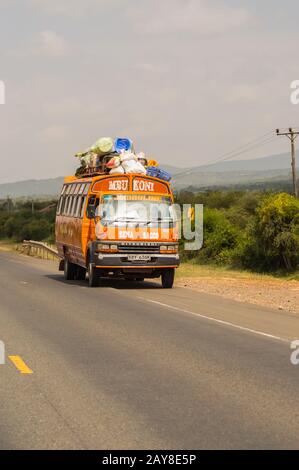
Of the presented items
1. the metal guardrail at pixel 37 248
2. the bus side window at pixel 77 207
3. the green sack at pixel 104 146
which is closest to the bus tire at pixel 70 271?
the bus side window at pixel 77 207

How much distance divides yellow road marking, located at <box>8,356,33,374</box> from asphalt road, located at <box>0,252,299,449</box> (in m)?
0.09

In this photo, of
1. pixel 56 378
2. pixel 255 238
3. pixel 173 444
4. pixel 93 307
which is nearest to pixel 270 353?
pixel 56 378

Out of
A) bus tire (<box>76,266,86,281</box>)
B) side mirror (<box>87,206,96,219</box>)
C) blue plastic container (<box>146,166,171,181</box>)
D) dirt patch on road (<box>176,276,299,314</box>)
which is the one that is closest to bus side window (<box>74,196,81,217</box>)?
side mirror (<box>87,206,96,219</box>)

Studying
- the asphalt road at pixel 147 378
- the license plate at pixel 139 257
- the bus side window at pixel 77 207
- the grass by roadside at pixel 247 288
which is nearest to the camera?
the asphalt road at pixel 147 378

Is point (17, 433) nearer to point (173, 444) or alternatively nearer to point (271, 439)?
point (173, 444)

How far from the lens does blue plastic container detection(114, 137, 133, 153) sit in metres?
23.4

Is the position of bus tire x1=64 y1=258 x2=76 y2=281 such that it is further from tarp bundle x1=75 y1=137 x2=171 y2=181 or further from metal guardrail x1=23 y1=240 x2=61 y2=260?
metal guardrail x1=23 y1=240 x2=61 y2=260

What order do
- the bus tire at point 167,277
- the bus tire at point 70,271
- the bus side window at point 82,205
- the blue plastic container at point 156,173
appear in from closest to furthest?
the bus tire at point 167,277, the bus side window at point 82,205, the blue plastic container at point 156,173, the bus tire at point 70,271

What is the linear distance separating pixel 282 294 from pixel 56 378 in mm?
13700

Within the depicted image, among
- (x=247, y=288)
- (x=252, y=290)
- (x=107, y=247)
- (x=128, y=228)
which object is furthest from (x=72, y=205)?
(x=252, y=290)

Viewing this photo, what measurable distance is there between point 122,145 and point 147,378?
1480 centimetres

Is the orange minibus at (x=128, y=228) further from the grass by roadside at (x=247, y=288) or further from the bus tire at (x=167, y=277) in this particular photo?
the grass by roadside at (x=247, y=288)

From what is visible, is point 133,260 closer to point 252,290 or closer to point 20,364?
point 252,290

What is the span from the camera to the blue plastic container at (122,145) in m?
23.4
